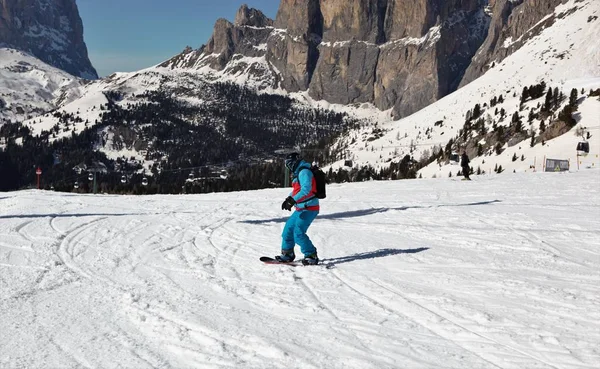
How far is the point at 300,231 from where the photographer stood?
25.8ft

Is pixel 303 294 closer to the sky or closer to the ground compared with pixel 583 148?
closer to the ground

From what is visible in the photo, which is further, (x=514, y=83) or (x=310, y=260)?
(x=514, y=83)

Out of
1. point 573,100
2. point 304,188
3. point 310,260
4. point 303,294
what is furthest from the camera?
point 573,100

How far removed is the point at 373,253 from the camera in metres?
9.05

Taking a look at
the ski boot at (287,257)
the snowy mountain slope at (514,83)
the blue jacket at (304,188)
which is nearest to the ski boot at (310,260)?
the ski boot at (287,257)

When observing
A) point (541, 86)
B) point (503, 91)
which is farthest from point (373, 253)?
point (503, 91)

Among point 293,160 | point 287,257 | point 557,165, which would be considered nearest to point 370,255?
point 287,257

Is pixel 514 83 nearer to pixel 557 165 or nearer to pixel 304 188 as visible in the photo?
pixel 557 165

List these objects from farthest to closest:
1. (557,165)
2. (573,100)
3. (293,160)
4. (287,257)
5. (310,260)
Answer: (573,100) < (557,165) < (287,257) < (310,260) < (293,160)

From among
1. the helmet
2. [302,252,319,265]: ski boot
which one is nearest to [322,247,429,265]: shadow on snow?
[302,252,319,265]: ski boot

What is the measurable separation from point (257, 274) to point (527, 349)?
13.7 ft

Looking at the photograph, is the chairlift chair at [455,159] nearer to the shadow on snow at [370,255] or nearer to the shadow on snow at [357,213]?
the shadow on snow at [357,213]

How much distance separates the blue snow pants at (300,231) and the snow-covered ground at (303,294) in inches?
16.3

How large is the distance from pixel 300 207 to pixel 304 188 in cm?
35
